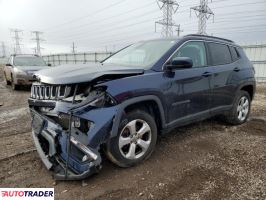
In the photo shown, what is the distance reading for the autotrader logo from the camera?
287 cm

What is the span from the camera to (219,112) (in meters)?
4.96

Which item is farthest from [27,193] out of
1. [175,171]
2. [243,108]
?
[243,108]

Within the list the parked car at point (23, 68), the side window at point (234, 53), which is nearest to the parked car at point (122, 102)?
the side window at point (234, 53)

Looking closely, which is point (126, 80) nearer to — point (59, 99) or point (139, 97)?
point (139, 97)

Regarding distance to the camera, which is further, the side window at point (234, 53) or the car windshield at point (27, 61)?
the car windshield at point (27, 61)

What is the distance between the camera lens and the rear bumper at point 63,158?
9.77ft

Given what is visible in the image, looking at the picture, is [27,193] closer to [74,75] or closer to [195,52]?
[74,75]

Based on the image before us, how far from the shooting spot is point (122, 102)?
320 centimetres

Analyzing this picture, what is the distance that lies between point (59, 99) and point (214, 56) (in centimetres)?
308

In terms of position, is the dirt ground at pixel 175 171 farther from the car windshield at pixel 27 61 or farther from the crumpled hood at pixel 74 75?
the car windshield at pixel 27 61

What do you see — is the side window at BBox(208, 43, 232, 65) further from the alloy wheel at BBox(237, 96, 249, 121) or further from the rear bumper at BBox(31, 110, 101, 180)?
the rear bumper at BBox(31, 110, 101, 180)

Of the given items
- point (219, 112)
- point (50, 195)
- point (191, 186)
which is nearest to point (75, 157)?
point (50, 195)

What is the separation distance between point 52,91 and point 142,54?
69.1 inches

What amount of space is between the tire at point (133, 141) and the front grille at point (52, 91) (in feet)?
2.52
